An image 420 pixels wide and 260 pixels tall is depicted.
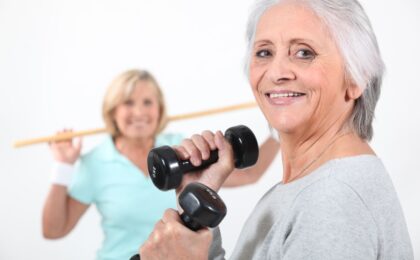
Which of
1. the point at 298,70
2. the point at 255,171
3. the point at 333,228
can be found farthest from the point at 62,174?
the point at 333,228

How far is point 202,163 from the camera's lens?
115cm

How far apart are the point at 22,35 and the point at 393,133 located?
2289 mm

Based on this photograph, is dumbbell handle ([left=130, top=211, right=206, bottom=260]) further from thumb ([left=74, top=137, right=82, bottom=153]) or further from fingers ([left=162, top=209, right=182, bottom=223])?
thumb ([left=74, top=137, right=82, bottom=153])

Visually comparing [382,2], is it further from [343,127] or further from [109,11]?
[343,127]

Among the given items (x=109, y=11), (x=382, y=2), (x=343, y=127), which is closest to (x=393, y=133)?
(x=382, y=2)

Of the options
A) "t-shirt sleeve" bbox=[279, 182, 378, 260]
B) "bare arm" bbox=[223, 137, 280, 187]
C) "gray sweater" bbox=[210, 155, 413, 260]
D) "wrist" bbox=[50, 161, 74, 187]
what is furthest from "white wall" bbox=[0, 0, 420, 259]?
"t-shirt sleeve" bbox=[279, 182, 378, 260]

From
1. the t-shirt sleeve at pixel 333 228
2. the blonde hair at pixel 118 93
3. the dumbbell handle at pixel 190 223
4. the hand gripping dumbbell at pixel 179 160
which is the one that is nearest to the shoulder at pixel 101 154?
the blonde hair at pixel 118 93

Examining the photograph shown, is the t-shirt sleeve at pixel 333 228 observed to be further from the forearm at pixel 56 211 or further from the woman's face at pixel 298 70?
the forearm at pixel 56 211

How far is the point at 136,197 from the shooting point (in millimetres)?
2561

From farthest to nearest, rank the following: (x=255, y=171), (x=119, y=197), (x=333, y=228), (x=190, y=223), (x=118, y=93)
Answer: (x=255, y=171) < (x=118, y=93) < (x=119, y=197) < (x=190, y=223) < (x=333, y=228)

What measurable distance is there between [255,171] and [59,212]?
101 centimetres

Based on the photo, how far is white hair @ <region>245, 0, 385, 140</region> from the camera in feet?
3.32

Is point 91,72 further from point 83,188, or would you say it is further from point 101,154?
point 83,188

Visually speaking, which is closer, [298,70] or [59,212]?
[298,70]
